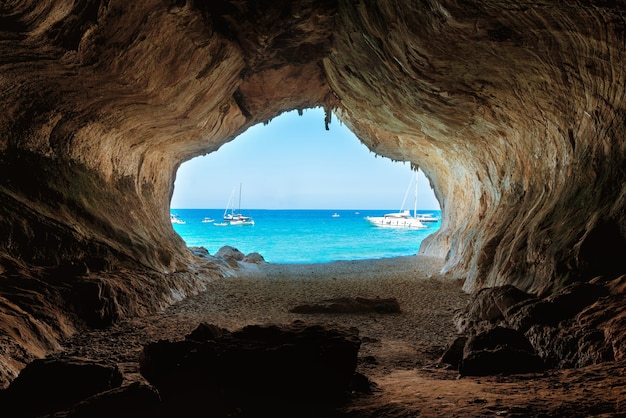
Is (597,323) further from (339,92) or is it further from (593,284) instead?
(339,92)

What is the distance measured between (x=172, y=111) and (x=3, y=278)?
6.74 meters

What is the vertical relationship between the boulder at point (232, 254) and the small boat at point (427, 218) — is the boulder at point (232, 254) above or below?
below

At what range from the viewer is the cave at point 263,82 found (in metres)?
6.29

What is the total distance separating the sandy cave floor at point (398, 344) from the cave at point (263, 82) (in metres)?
0.69

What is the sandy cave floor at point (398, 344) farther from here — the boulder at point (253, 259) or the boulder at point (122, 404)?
the boulder at point (253, 259)

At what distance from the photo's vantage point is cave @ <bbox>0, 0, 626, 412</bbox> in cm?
629

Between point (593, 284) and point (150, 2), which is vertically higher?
point (150, 2)

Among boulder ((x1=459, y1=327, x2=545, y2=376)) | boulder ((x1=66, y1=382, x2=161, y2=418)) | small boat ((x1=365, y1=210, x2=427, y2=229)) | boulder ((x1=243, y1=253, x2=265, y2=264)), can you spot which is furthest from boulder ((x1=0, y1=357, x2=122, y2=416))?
small boat ((x1=365, y1=210, x2=427, y2=229))

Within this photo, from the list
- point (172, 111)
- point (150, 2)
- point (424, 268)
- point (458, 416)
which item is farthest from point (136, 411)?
point (424, 268)

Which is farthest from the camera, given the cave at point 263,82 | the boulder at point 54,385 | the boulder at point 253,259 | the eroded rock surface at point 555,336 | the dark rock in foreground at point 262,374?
the boulder at point 253,259

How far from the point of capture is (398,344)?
714 cm

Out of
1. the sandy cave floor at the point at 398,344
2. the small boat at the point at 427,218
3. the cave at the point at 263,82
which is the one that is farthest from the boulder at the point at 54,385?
the small boat at the point at 427,218

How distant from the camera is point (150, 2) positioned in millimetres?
7316

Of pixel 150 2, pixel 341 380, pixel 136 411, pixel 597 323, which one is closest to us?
pixel 136 411
